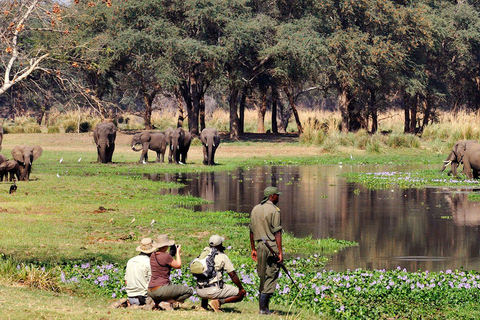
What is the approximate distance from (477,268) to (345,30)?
4234 centimetres

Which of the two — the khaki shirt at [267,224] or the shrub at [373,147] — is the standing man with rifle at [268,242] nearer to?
the khaki shirt at [267,224]

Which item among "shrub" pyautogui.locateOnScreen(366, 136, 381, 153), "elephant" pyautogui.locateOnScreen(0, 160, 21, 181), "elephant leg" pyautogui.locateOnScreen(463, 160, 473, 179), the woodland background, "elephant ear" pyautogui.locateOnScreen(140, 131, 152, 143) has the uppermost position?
the woodland background

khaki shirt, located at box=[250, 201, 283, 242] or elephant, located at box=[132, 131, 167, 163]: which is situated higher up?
elephant, located at box=[132, 131, 167, 163]

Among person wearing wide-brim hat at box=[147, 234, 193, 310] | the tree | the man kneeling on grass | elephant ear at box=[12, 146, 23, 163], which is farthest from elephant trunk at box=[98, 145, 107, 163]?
the man kneeling on grass

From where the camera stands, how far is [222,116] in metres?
74.6

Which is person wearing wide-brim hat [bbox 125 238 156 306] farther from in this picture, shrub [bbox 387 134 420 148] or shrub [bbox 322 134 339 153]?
shrub [bbox 387 134 420 148]

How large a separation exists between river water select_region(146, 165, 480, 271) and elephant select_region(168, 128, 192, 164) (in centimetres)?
395

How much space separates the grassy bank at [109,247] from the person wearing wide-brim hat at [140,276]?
452 millimetres

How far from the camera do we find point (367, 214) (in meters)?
21.1

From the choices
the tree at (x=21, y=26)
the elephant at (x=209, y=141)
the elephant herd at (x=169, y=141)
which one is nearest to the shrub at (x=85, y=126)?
the elephant herd at (x=169, y=141)

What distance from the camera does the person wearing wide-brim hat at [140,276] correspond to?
10.2 metres

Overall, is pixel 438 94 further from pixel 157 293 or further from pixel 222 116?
pixel 157 293

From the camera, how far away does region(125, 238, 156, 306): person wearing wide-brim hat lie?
1022 centimetres

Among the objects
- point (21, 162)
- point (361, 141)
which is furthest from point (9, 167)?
point (361, 141)
